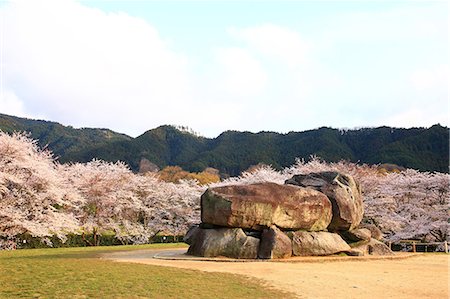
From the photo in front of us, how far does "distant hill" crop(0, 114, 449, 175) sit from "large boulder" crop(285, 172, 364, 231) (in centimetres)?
4241

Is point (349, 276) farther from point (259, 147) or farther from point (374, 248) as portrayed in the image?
point (259, 147)

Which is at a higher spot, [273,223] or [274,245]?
[273,223]

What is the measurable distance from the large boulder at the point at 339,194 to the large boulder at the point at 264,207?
1.02 metres

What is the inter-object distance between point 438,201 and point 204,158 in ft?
192

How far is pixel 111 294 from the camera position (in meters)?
8.60

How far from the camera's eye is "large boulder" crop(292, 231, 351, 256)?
18.5m

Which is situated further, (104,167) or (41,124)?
(41,124)

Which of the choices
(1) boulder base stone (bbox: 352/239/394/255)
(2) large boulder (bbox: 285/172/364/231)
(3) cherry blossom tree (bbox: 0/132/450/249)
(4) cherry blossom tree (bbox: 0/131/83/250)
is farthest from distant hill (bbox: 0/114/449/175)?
(4) cherry blossom tree (bbox: 0/131/83/250)

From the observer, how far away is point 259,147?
86062 millimetres

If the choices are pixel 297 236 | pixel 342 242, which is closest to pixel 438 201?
pixel 342 242

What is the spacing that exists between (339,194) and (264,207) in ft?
14.9

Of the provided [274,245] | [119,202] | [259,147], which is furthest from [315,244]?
[259,147]

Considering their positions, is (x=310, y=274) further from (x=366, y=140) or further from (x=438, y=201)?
(x=366, y=140)

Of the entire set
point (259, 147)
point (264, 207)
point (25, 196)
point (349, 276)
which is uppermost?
point (259, 147)
